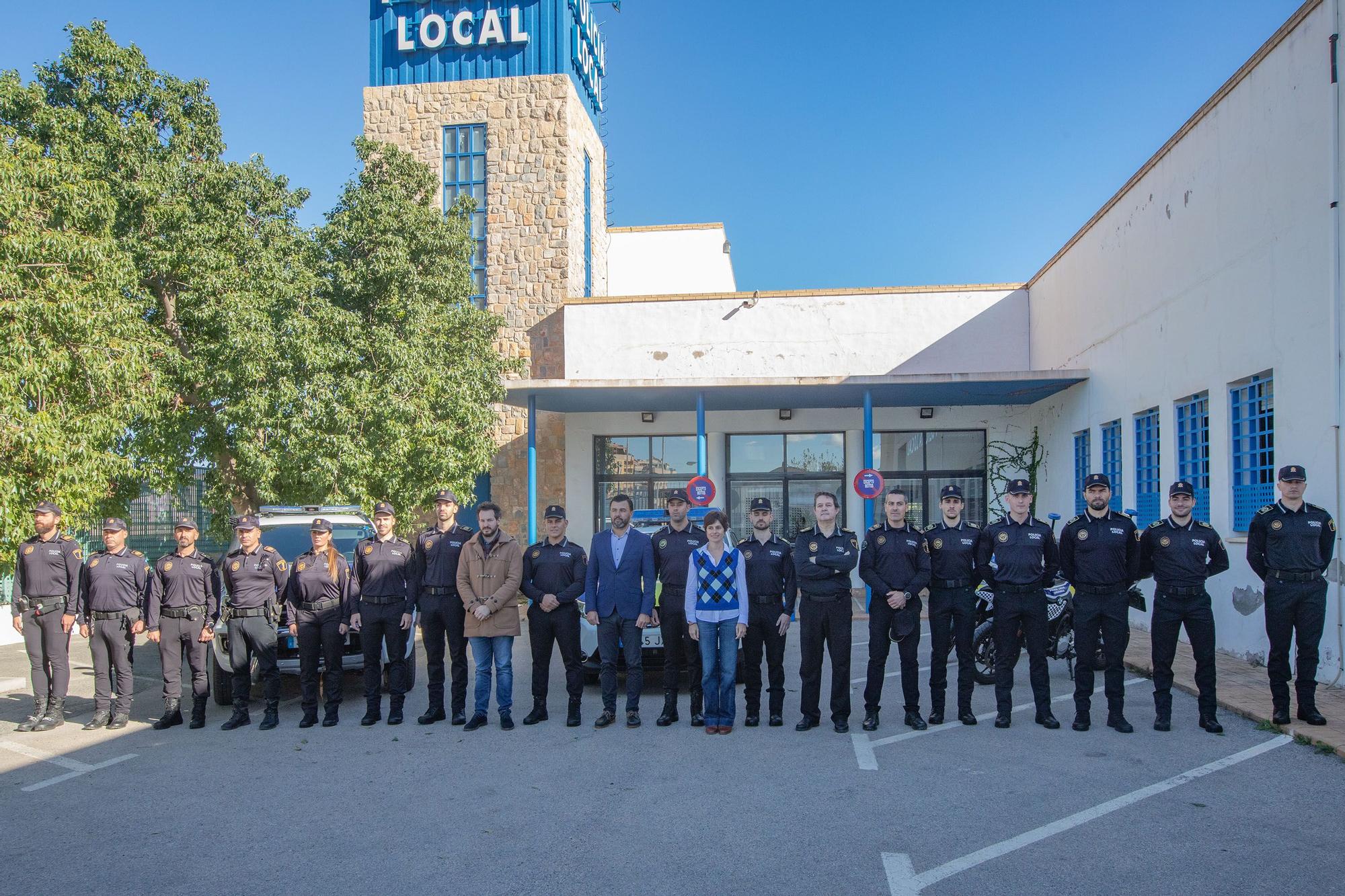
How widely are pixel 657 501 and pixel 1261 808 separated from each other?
15454 millimetres

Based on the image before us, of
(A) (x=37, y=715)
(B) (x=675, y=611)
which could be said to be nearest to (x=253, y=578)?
(A) (x=37, y=715)

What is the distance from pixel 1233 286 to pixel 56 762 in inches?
469

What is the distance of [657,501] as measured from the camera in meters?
20.4

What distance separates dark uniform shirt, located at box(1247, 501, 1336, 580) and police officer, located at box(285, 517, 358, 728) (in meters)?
7.28

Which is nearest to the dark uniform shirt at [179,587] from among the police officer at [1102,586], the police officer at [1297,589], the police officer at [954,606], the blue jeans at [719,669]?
the blue jeans at [719,669]

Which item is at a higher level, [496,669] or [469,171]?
[469,171]

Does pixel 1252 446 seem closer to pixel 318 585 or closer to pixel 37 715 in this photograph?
pixel 318 585

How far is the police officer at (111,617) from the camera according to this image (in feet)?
26.7

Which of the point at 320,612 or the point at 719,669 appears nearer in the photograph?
the point at 719,669

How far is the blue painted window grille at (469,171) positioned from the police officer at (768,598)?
600 inches

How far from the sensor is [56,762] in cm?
693

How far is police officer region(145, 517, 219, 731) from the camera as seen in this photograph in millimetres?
8133

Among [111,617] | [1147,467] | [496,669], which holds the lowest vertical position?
[496,669]

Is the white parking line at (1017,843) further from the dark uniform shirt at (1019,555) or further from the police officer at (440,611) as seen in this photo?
the police officer at (440,611)
